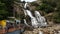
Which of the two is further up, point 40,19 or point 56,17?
→ point 56,17

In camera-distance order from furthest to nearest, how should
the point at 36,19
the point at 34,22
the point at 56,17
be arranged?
the point at 56,17 < the point at 36,19 < the point at 34,22

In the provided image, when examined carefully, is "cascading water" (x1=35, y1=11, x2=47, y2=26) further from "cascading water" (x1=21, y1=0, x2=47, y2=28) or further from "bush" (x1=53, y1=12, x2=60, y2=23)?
"bush" (x1=53, y1=12, x2=60, y2=23)

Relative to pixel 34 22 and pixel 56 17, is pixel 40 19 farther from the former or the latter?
pixel 56 17

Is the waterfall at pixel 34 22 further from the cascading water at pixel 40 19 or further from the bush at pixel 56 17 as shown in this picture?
the bush at pixel 56 17

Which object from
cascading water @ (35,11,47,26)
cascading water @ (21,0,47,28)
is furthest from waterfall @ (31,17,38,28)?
cascading water @ (35,11,47,26)

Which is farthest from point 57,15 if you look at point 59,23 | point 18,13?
point 18,13

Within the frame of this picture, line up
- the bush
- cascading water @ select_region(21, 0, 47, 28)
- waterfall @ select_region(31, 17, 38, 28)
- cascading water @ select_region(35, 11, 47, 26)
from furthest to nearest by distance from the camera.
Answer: the bush, cascading water @ select_region(35, 11, 47, 26), cascading water @ select_region(21, 0, 47, 28), waterfall @ select_region(31, 17, 38, 28)

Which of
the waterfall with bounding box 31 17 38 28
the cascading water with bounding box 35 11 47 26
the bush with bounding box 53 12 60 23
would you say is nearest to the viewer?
the waterfall with bounding box 31 17 38 28

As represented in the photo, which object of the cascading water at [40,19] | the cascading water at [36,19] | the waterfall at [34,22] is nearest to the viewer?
the waterfall at [34,22]

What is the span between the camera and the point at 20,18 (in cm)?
3962

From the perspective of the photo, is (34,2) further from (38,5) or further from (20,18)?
(20,18)

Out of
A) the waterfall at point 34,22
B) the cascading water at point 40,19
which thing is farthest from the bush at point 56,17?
the waterfall at point 34,22

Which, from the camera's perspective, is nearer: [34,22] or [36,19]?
[34,22]

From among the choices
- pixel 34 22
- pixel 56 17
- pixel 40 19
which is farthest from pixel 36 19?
pixel 56 17
